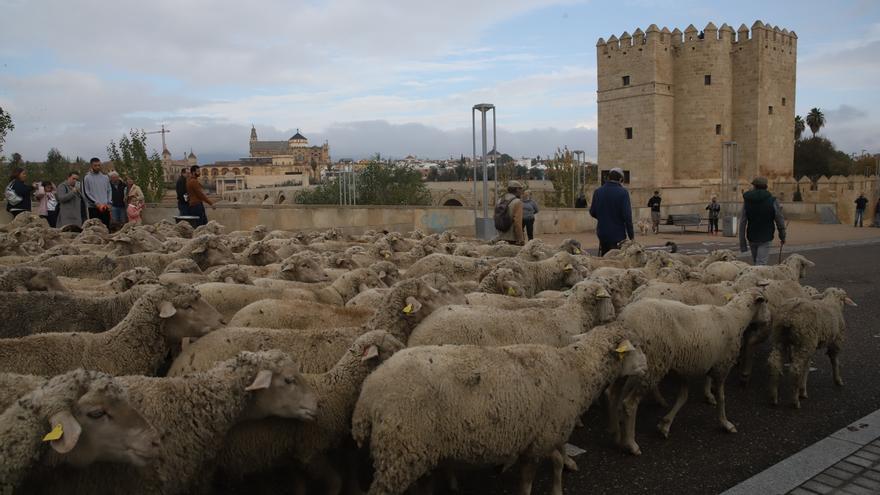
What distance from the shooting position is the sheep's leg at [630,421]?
5.25 m

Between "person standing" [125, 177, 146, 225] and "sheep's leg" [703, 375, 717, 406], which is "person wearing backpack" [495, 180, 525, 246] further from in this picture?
"person standing" [125, 177, 146, 225]

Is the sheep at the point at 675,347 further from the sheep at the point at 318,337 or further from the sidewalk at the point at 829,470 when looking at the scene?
the sheep at the point at 318,337

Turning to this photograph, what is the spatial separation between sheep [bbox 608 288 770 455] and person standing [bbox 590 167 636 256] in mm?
3799

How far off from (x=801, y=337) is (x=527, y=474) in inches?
144

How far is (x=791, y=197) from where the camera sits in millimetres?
51188

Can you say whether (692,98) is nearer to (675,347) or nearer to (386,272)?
(386,272)

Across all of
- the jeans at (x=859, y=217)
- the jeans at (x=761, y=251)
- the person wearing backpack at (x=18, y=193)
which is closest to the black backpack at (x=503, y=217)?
the jeans at (x=761, y=251)

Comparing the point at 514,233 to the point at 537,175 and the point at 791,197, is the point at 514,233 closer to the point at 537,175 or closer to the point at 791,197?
the point at 791,197

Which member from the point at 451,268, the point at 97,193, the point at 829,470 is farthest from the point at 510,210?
the point at 97,193

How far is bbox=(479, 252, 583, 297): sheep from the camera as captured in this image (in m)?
7.93

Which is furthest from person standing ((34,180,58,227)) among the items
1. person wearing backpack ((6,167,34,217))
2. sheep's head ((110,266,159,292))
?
sheep's head ((110,266,159,292))

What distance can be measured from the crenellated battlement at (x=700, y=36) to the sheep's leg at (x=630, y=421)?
49.4m

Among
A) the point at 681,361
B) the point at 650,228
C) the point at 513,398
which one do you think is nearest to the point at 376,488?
the point at 513,398

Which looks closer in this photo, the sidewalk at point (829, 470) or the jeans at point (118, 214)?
the sidewalk at point (829, 470)
